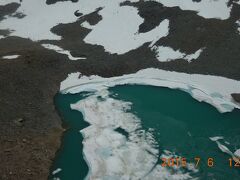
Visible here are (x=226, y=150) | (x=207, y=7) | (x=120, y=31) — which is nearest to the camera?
(x=226, y=150)

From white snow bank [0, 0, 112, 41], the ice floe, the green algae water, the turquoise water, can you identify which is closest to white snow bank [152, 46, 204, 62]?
the green algae water

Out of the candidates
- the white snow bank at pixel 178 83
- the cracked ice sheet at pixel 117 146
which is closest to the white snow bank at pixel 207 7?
the white snow bank at pixel 178 83

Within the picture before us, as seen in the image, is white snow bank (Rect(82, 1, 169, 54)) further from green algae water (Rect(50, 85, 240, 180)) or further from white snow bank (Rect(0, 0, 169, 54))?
green algae water (Rect(50, 85, 240, 180))

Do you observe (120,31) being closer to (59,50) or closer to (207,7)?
(59,50)

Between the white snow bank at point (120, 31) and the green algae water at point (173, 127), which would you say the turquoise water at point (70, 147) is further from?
the white snow bank at point (120, 31)

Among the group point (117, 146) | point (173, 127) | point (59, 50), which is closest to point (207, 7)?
point (59, 50)

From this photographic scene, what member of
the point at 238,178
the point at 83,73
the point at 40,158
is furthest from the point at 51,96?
the point at 238,178

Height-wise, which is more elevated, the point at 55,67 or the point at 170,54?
the point at 170,54
